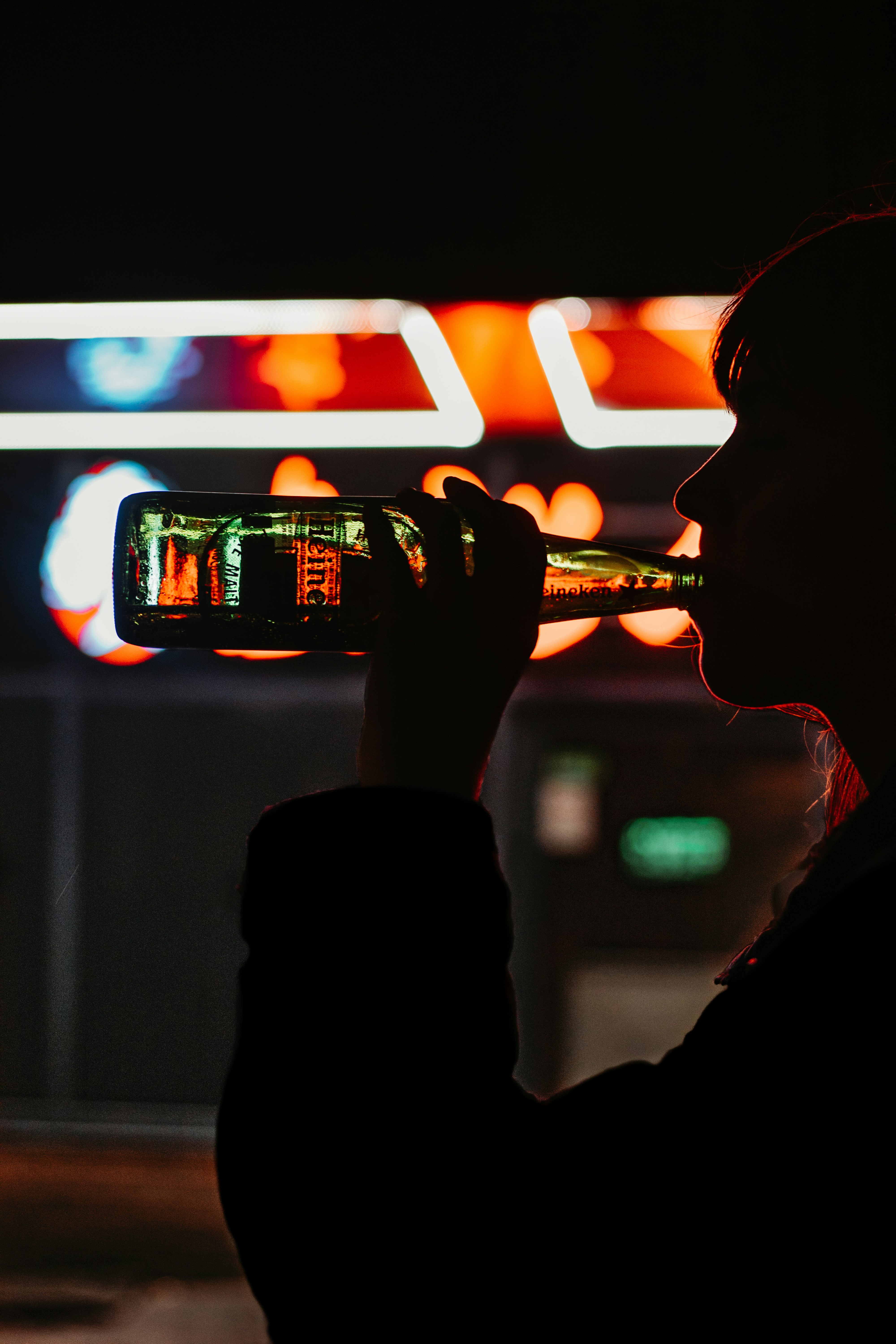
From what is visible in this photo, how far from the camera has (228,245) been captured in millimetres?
2275

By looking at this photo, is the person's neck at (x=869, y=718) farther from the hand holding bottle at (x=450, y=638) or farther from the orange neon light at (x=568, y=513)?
the orange neon light at (x=568, y=513)

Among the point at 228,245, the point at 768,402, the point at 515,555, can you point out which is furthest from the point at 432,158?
the point at 515,555

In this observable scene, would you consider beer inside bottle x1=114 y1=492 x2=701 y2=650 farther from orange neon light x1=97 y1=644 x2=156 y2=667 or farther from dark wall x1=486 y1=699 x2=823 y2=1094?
orange neon light x1=97 y1=644 x2=156 y2=667

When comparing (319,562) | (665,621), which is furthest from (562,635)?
(319,562)

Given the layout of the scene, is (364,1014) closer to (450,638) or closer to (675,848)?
(450,638)

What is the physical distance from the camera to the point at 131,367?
2.94 meters

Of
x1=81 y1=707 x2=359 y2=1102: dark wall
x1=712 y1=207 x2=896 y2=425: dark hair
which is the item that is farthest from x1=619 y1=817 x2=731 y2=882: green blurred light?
x1=712 y1=207 x2=896 y2=425: dark hair

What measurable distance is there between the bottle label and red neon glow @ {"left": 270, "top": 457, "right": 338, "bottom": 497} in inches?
108

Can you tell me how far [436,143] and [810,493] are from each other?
1.79 metres

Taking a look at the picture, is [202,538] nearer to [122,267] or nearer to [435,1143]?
[435,1143]

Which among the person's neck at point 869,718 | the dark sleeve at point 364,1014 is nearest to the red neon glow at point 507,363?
the person's neck at point 869,718

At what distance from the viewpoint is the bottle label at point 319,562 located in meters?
1.01

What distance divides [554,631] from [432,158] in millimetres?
1683

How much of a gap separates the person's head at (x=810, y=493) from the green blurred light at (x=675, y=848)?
3098 mm
